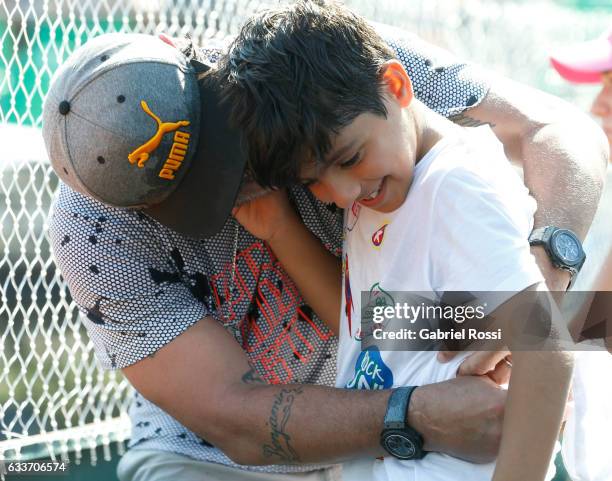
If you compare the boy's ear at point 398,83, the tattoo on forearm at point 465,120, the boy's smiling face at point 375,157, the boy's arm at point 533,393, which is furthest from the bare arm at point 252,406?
the tattoo on forearm at point 465,120

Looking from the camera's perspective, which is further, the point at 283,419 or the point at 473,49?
the point at 473,49

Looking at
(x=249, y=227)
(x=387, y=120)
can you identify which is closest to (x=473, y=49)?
(x=249, y=227)

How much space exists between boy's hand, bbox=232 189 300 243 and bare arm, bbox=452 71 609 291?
1.55 feet

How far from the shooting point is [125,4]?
128 inches

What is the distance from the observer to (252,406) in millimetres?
2264

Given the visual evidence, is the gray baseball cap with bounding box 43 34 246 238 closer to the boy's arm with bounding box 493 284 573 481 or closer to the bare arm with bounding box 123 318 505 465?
the bare arm with bounding box 123 318 505 465

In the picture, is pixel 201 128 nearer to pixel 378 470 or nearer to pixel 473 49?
pixel 378 470

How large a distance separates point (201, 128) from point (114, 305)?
20.1 inches

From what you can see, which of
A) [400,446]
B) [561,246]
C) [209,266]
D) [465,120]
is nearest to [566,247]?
[561,246]

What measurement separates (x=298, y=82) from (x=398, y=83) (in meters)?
0.21

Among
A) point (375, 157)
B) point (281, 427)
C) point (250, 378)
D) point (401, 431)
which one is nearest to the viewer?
point (375, 157)

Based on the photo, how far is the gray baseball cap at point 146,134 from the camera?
6.79 ft

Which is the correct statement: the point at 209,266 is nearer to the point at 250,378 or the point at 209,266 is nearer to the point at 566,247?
the point at 250,378

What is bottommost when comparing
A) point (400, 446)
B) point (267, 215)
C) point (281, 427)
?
point (281, 427)
